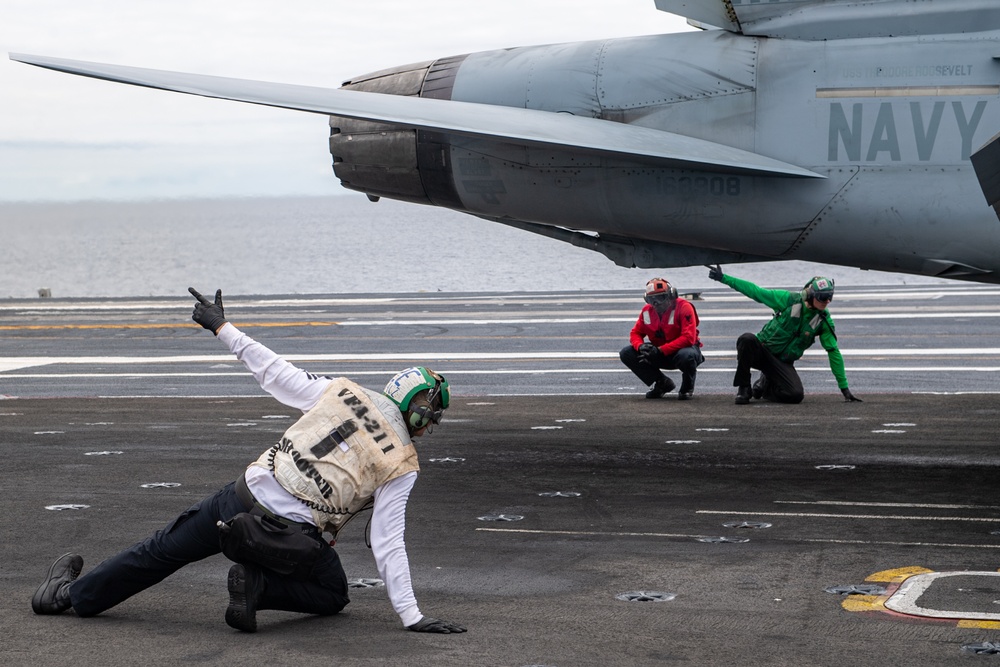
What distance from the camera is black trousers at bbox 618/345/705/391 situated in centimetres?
1598

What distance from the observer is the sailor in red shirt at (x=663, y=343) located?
16016 millimetres

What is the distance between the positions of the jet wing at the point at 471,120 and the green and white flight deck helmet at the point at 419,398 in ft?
11.3

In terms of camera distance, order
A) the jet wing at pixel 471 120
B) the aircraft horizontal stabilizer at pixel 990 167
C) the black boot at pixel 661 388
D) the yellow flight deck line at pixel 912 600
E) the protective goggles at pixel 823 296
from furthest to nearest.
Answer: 1. the black boot at pixel 661 388
2. the protective goggles at pixel 823 296
3. the jet wing at pixel 471 120
4. the aircraft horizontal stabilizer at pixel 990 167
5. the yellow flight deck line at pixel 912 600

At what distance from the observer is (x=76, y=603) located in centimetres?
684

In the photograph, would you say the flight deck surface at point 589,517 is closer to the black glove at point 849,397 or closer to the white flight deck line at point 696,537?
the white flight deck line at point 696,537

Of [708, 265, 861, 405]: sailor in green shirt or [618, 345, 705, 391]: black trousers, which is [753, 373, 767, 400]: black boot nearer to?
[708, 265, 861, 405]: sailor in green shirt

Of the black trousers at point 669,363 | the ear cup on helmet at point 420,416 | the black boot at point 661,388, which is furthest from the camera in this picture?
the black boot at point 661,388

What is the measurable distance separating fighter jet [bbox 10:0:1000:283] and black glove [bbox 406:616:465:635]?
4484 mm

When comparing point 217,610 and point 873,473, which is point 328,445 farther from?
point 873,473

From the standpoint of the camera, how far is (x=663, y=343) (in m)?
16.4

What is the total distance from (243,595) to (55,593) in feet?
4.14

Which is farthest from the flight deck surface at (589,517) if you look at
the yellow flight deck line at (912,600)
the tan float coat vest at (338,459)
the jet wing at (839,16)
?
→ the jet wing at (839,16)

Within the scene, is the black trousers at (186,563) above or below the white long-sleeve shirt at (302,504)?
below

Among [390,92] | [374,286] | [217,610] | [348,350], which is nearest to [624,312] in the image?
[348,350]
